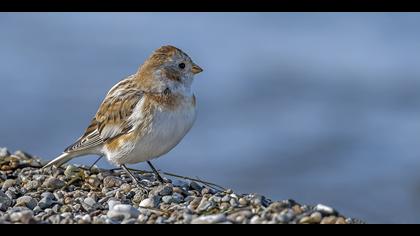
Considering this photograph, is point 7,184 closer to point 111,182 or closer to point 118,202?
point 111,182

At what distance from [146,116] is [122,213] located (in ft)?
5.20

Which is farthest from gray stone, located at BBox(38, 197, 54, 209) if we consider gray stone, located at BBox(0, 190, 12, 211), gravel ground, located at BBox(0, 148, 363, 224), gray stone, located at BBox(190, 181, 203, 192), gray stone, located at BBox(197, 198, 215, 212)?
gray stone, located at BBox(197, 198, 215, 212)

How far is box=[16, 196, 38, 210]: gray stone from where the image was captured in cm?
704

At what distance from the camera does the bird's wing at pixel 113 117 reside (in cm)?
789

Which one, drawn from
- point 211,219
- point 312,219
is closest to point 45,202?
point 211,219

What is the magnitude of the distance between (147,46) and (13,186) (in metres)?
8.68

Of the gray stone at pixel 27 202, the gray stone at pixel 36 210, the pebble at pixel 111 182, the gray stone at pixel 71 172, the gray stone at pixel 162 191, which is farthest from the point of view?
the gray stone at pixel 71 172

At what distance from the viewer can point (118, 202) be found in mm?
6941

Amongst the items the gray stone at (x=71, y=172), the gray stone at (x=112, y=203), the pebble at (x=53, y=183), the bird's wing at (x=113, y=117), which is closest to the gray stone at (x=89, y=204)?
the gray stone at (x=112, y=203)

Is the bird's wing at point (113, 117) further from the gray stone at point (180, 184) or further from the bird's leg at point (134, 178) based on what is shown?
the gray stone at point (180, 184)

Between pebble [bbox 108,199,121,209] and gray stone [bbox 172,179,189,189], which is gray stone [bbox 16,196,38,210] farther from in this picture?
gray stone [bbox 172,179,189,189]

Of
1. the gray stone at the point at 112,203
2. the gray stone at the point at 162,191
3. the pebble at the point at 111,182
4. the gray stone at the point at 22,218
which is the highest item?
the pebble at the point at 111,182

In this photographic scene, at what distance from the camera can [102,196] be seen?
728 centimetres

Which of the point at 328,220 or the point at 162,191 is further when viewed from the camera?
the point at 162,191
